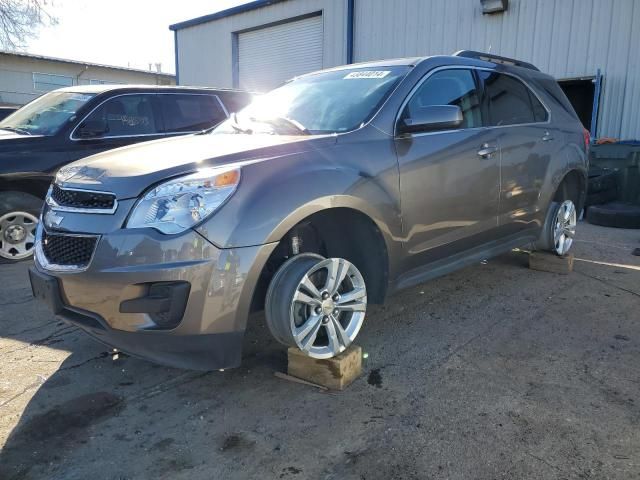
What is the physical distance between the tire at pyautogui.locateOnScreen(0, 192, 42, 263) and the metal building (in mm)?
9246

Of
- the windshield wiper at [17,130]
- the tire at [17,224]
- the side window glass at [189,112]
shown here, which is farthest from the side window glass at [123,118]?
the tire at [17,224]

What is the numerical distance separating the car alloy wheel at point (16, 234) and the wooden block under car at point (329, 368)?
390cm

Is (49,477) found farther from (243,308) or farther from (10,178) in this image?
(10,178)

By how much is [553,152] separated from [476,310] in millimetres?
1648

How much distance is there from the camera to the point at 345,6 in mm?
13742

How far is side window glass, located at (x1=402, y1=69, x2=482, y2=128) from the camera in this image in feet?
11.6

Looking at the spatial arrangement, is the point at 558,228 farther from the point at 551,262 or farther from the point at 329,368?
the point at 329,368

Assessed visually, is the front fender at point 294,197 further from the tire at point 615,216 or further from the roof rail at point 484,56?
the tire at point 615,216

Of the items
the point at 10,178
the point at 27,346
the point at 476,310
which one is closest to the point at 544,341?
the point at 476,310

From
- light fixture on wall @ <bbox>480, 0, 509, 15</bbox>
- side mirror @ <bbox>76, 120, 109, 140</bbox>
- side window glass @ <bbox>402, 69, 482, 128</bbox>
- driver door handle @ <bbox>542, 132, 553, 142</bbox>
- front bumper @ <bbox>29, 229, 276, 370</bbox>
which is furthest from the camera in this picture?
light fixture on wall @ <bbox>480, 0, 509, 15</bbox>

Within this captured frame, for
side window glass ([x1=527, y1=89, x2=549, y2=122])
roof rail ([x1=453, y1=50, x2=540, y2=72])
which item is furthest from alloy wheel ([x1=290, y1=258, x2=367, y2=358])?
side window glass ([x1=527, y1=89, x2=549, y2=122])

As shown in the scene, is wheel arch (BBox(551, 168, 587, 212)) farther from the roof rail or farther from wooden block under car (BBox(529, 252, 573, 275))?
the roof rail

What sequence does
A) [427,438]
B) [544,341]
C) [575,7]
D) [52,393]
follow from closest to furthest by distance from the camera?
[427,438] < [52,393] < [544,341] < [575,7]

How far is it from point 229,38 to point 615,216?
13608 mm
